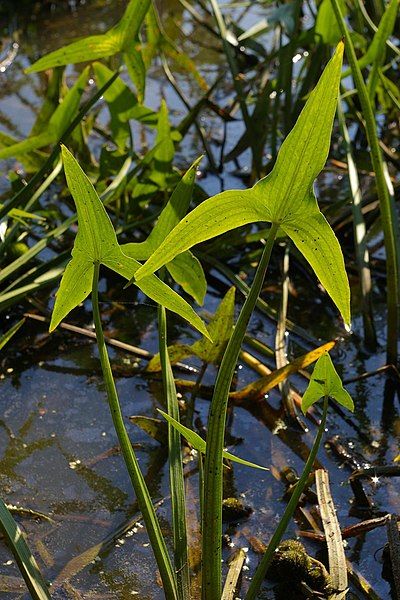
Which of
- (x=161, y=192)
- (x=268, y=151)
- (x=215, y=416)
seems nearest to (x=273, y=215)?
(x=215, y=416)

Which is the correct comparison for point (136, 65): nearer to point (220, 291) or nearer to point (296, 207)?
point (220, 291)

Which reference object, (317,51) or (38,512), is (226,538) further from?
(317,51)

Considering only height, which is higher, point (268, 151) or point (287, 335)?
point (268, 151)

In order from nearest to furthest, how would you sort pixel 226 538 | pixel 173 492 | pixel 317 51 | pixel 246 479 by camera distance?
pixel 173 492, pixel 226 538, pixel 246 479, pixel 317 51

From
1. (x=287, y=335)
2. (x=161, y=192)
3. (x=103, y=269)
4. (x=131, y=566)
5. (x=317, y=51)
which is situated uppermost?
(x=317, y=51)

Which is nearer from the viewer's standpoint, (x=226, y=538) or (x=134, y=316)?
(x=226, y=538)

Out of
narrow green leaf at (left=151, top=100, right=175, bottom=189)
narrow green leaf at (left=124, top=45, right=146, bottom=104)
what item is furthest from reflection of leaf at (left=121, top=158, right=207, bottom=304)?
narrow green leaf at (left=151, top=100, right=175, bottom=189)

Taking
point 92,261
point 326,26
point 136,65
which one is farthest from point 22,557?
point 326,26
